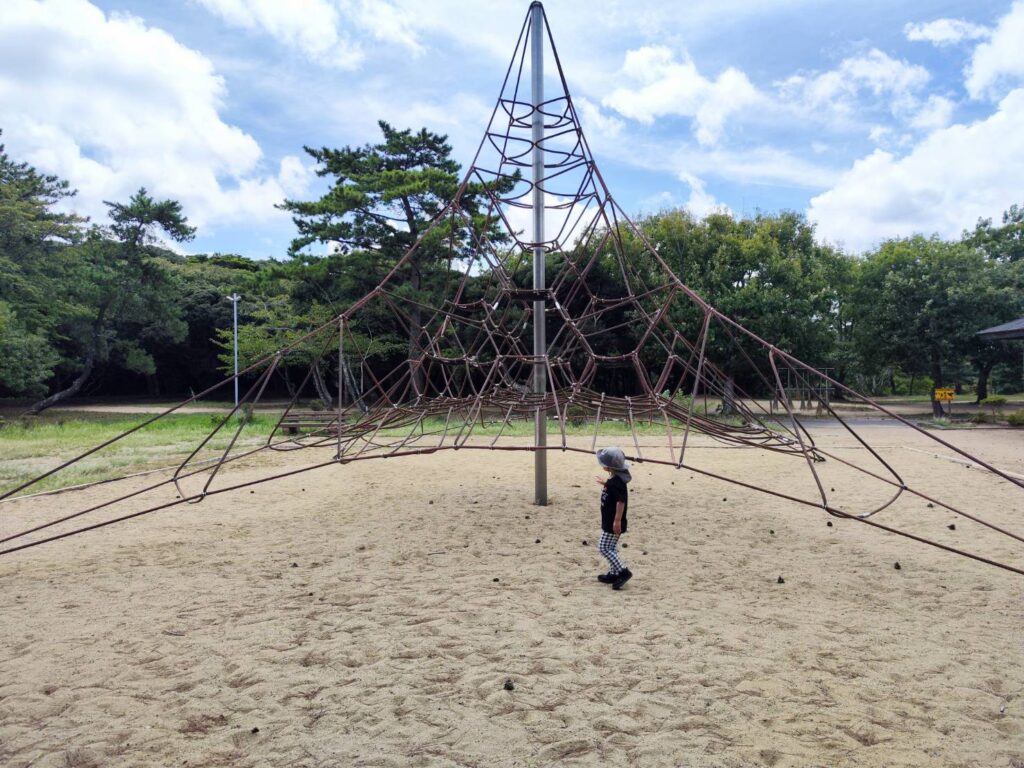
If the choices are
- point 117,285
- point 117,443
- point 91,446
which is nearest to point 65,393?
point 117,285

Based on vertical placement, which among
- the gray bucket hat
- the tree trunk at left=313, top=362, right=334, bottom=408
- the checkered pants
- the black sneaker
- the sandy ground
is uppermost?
the tree trunk at left=313, top=362, right=334, bottom=408

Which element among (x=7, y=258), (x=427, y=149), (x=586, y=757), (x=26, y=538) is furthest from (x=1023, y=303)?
(x=7, y=258)

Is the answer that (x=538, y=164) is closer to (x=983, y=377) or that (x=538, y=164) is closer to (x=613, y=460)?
(x=613, y=460)

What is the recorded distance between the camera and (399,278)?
18.7 m

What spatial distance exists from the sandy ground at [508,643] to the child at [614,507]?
19 centimetres

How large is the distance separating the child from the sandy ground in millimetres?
194

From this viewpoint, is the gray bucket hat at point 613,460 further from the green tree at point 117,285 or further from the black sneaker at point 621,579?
the green tree at point 117,285

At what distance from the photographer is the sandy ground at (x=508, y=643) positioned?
244 cm

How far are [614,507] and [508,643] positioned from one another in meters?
1.14

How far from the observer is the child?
3.97m

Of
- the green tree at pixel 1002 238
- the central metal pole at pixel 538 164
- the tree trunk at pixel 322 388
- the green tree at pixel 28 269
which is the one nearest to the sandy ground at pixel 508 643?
the central metal pole at pixel 538 164

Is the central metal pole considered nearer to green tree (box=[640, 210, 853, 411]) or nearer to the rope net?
the rope net

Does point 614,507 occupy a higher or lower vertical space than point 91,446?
higher

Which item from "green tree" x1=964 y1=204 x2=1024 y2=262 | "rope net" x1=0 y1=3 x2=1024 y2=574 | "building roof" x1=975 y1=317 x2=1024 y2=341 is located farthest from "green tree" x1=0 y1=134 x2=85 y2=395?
"green tree" x1=964 y1=204 x2=1024 y2=262
